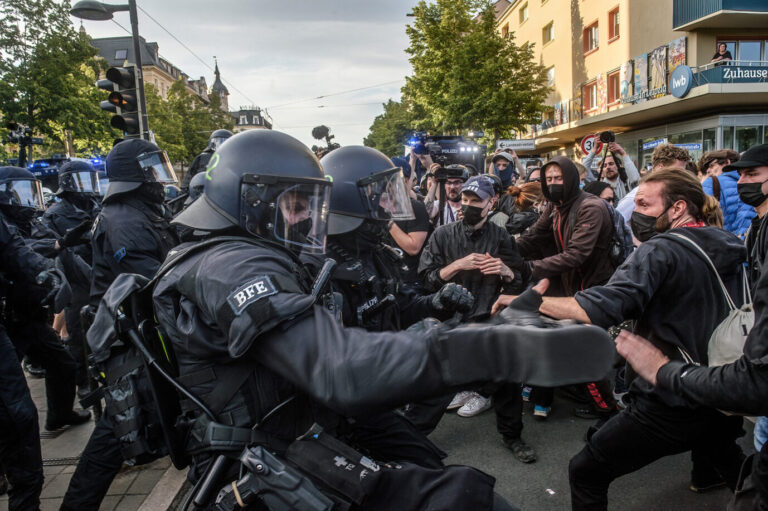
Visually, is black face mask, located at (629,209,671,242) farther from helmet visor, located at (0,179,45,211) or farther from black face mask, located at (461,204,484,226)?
helmet visor, located at (0,179,45,211)

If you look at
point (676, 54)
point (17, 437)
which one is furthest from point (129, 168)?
point (676, 54)

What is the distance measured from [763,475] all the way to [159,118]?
126ft

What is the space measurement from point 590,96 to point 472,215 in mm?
25754

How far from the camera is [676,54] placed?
1991 cm

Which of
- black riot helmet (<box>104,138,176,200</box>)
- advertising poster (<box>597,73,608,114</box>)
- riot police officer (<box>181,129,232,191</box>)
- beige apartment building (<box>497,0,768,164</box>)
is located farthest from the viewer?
advertising poster (<box>597,73,608,114</box>)

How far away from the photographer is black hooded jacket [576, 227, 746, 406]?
2256 millimetres

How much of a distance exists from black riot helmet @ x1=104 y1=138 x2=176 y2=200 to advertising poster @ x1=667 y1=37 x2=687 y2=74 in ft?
69.1

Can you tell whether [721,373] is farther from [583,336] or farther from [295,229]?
[295,229]

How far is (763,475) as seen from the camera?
1717mm

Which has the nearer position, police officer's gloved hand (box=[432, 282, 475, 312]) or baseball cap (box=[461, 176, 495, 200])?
police officer's gloved hand (box=[432, 282, 475, 312])

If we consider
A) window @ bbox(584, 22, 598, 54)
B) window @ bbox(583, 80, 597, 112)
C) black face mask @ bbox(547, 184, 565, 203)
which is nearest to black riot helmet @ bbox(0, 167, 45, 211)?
black face mask @ bbox(547, 184, 565, 203)

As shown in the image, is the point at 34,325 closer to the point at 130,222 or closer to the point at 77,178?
the point at 130,222

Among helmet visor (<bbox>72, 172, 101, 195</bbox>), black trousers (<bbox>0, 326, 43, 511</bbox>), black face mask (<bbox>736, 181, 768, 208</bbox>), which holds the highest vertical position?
helmet visor (<bbox>72, 172, 101, 195</bbox>)

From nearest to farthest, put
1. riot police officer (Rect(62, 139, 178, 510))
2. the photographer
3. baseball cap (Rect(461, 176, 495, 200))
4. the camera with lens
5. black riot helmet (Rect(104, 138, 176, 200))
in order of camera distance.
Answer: riot police officer (Rect(62, 139, 178, 510)) → black riot helmet (Rect(104, 138, 176, 200)) → baseball cap (Rect(461, 176, 495, 200)) → the camera with lens → the photographer
